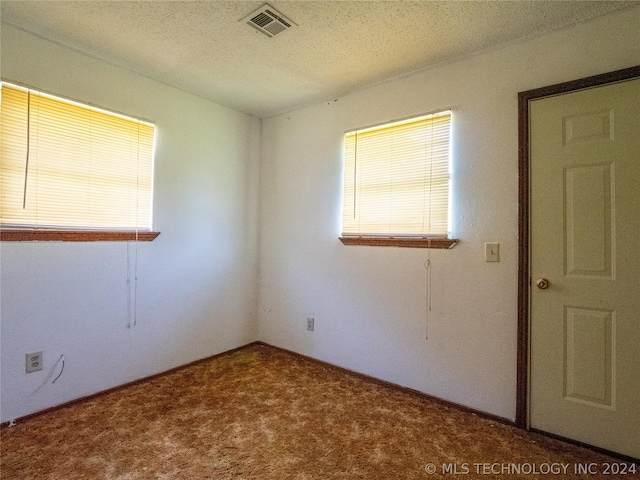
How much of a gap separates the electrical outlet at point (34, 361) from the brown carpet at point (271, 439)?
29cm

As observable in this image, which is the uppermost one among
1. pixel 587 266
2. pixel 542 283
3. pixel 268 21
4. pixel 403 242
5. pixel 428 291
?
pixel 268 21

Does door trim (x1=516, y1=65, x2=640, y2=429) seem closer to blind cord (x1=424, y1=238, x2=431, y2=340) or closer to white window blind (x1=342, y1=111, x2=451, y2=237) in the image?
white window blind (x1=342, y1=111, x2=451, y2=237)

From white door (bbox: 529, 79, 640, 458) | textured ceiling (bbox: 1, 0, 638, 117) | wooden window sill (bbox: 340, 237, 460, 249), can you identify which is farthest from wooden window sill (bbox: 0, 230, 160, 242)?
white door (bbox: 529, 79, 640, 458)

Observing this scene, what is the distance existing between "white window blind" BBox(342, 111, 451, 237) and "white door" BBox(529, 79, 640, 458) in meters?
0.56

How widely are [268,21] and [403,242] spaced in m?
1.65

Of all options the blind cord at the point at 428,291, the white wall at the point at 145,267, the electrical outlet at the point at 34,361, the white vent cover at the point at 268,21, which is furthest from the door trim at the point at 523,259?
the electrical outlet at the point at 34,361

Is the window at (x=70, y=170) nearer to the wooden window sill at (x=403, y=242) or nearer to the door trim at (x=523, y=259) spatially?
the wooden window sill at (x=403, y=242)

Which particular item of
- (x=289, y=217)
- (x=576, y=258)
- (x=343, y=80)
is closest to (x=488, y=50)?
(x=343, y=80)

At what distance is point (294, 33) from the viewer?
1957 millimetres

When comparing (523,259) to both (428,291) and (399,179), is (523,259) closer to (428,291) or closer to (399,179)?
(428,291)

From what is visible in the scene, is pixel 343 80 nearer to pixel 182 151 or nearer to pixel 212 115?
pixel 212 115

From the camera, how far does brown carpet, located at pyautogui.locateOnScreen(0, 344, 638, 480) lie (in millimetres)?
1565

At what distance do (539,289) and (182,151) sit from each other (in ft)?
9.12

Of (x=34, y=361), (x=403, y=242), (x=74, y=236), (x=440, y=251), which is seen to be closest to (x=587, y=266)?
(x=440, y=251)
